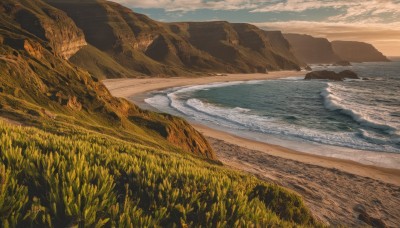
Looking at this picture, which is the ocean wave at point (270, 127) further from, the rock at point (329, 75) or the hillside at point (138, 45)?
the rock at point (329, 75)

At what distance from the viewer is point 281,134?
33.1m

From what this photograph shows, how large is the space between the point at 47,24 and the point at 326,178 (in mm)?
107444

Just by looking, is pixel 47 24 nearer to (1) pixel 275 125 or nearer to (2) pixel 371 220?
(1) pixel 275 125

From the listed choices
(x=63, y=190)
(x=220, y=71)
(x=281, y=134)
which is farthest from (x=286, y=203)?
(x=220, y=71)

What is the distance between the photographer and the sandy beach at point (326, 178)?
49.8ft

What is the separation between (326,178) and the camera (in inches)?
803

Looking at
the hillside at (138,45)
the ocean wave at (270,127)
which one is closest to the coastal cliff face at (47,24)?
the hillside at (138,45)

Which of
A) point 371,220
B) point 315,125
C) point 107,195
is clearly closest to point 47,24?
point 315,125

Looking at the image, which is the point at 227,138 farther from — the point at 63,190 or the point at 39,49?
the point at 63,190

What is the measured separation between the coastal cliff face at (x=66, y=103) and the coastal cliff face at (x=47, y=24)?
74.5m

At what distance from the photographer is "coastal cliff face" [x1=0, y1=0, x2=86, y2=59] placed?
327 ft

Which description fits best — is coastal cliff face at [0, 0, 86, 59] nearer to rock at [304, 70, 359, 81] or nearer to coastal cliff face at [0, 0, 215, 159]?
coastal cliff face at [0, 0, 215, 159]

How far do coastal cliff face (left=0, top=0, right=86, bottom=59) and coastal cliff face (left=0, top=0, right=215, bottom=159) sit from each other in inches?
2934

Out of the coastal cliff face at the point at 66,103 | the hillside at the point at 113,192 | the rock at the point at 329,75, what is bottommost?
the rock at the point at 329,75
